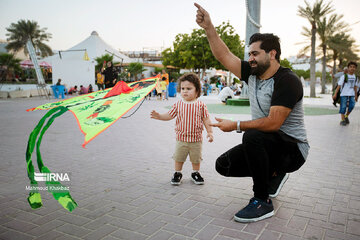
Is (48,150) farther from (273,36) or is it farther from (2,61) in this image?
(2,61)

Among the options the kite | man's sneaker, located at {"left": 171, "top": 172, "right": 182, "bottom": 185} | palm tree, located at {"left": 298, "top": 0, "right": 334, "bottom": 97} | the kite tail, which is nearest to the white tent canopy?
palm tree, located at {"left": 298, "top": 0, "right": 334, "bottom": 97}

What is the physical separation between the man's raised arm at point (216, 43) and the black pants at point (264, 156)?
780mm

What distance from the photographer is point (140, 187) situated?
3639 millimetres

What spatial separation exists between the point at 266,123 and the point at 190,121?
120cm

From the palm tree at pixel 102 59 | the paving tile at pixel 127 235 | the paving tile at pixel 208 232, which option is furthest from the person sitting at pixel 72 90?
the paving tile at pixel 208 232

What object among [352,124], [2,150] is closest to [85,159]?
[2,150]

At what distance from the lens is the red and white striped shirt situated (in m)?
3.61

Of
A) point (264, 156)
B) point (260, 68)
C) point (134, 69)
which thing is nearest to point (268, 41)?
point (260, 68)

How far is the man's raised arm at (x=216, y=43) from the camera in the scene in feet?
9.54

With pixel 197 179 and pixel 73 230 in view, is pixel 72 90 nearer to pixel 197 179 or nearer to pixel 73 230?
pixel 197 179

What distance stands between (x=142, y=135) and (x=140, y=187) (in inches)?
142

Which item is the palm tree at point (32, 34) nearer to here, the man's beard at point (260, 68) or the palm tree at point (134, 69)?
the palm tree at point (134, 69)

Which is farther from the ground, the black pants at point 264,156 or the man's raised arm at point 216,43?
the man's raised arm at point 216,43

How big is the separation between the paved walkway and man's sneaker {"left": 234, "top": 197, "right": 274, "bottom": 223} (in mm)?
61
